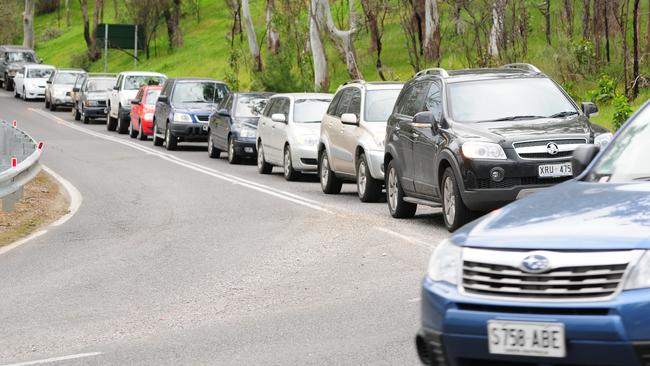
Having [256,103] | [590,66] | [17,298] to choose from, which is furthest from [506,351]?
[590,66]

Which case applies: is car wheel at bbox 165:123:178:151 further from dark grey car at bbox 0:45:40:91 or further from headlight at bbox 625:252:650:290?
dark grey car at bbox 0:45:40:91

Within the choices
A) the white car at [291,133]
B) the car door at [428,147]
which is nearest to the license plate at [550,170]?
the car door at [428,147]

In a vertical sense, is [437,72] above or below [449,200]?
above

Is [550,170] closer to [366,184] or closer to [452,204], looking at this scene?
[452,204]

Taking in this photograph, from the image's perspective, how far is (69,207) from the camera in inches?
785

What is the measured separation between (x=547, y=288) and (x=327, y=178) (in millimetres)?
15571

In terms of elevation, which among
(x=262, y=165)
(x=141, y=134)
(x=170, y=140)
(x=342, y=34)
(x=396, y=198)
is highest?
(x=342, y=34)

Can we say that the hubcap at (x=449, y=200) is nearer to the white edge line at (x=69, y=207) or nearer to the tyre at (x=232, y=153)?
the white edge line at (x=69, y=207)

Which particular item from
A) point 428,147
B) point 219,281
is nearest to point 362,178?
point 428,147

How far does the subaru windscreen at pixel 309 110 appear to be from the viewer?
25062mm

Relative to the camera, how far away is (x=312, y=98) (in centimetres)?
2558

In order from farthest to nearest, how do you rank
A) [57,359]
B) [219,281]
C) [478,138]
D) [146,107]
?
[146,107], [478,138], [219,281], [57,359]

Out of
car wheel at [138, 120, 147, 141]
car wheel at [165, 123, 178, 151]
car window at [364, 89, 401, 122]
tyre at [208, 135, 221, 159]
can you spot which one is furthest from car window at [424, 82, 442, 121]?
car wheel at [138, 120, 147, 141]

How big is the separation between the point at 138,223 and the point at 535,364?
11868 mm
